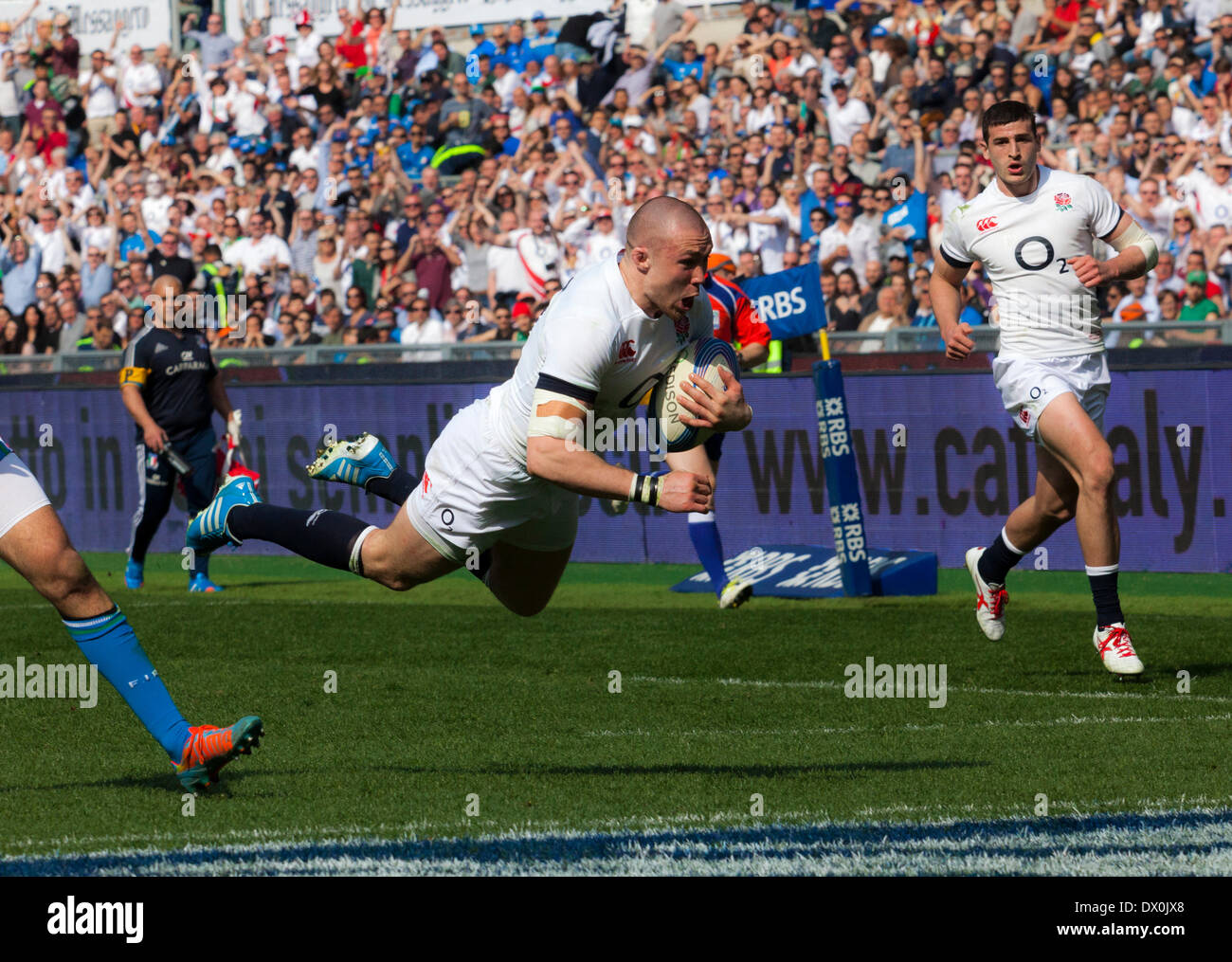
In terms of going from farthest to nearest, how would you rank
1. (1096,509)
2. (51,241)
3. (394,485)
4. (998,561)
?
(51,241)
(998,561)
(1096,509)
(394,485)

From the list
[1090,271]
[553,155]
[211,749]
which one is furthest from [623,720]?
[553,155]

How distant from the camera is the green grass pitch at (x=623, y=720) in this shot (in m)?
6.70

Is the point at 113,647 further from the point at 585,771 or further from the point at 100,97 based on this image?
the point at 100,97

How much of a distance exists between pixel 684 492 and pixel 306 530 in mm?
2261

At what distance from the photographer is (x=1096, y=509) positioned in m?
9.26

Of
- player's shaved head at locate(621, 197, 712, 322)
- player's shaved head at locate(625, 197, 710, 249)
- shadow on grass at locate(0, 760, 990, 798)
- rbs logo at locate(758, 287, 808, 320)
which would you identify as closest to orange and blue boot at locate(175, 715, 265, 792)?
shadow on grass at locate(0, 760, 990, 798)

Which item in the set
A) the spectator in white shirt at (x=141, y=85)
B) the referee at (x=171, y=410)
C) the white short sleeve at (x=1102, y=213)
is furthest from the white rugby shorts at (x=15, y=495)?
the spectator in white shirt at (x=141, y=85)

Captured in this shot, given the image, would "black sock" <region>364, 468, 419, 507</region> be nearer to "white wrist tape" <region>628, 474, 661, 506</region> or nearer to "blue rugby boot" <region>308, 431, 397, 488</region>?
"blue rugby boot" <region>308, 431, 397, 488</region>

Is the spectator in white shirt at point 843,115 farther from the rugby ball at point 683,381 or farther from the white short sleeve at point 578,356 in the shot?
the white short sleeve at point 578,356

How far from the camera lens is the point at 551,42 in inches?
926

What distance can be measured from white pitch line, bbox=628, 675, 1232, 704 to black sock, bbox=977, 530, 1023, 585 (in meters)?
0.82

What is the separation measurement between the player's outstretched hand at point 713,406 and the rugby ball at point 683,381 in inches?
1.6
